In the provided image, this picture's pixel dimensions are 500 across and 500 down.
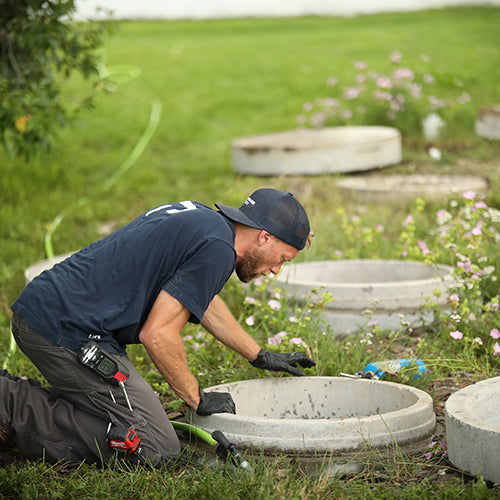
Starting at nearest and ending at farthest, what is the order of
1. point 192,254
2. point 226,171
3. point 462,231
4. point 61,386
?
point 192,254 < point 61,386 < point 462,231 < point 226,171

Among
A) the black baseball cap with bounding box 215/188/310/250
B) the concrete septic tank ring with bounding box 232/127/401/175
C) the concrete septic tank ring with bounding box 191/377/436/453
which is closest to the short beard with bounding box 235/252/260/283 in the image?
the black baseball cap with bounding box 215/188/310/250

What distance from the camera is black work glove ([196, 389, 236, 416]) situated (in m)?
2.96

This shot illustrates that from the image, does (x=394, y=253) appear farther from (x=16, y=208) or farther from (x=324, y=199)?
(x=16, y=208)

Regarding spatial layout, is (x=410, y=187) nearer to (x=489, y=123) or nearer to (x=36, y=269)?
(x=489, y=123)

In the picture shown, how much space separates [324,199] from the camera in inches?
267

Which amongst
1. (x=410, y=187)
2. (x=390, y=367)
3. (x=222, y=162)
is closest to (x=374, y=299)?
(x=390, y=367)

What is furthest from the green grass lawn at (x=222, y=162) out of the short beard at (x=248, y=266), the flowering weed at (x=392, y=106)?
the short beard at (x=248, y=266)

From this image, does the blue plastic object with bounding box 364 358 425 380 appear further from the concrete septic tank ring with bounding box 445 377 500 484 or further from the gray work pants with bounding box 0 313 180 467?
the gray work pants with bounding box 0 313 180 467

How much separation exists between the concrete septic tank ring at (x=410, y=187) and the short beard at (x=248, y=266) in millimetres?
3446

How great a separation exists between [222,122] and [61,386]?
9625 millimetres

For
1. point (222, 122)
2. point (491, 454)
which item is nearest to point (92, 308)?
point (491, 454)

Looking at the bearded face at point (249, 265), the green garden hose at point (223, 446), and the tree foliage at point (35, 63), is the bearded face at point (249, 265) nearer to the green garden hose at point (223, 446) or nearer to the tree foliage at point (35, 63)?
the green garden hose at point (223, 446)

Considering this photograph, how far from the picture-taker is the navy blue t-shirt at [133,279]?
2762mm

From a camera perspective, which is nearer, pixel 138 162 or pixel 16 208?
pixel 16 208
